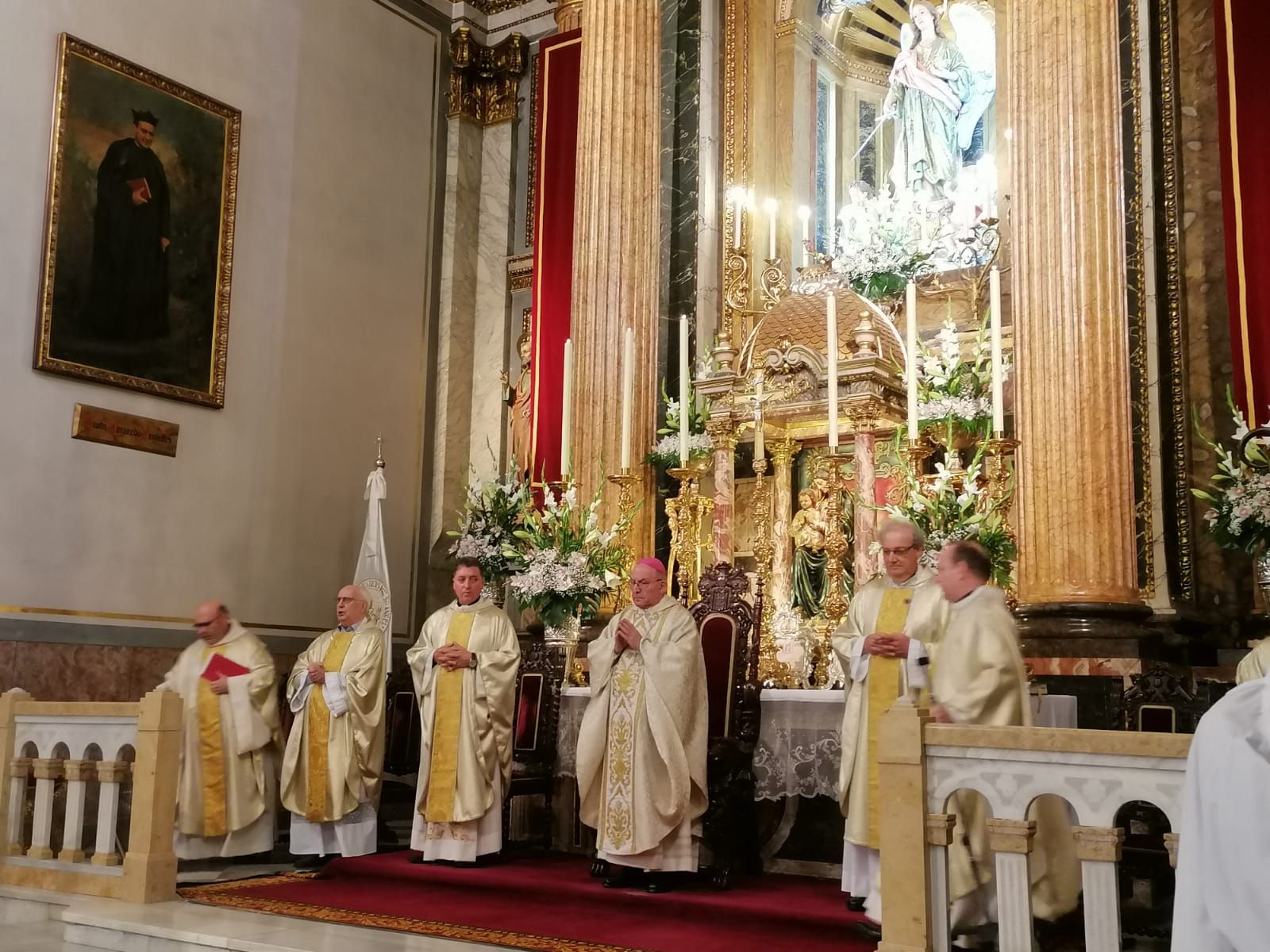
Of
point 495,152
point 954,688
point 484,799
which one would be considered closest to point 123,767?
point 484,799

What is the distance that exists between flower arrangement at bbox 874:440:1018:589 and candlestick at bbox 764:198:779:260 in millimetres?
3347

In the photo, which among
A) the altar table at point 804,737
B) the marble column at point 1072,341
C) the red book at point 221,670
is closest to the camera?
the altar table at point 804,737

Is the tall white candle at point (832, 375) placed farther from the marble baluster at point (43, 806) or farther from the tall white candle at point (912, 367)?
the marble baluster at point (43, 806)

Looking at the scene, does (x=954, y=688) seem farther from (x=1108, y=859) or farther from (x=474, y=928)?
(x=474, y=928)

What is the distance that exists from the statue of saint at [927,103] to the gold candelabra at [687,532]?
2.87 meters

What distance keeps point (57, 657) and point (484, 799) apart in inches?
134

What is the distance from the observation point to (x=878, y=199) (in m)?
9.60

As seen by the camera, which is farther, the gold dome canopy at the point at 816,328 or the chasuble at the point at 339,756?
the gold dome canopy at the point at 816,328

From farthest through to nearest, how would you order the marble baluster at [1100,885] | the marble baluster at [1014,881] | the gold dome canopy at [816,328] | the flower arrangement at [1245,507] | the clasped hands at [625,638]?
the gold dome canopy at [816,328] → the clasped hands at [625,638] → the flower arrangement at [1245,507] → the marble baluster at [1014,881] → the marble baluster at [1100,885]

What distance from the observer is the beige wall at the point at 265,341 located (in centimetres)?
877

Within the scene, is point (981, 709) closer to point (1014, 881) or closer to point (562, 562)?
point (1014, 881)

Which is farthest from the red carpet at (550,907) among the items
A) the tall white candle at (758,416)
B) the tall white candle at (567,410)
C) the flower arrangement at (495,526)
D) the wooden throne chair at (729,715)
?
the tall white candle at (758,416)

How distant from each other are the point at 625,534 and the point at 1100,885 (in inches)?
222

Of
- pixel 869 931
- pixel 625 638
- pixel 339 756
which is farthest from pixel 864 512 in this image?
pixel 339 756
